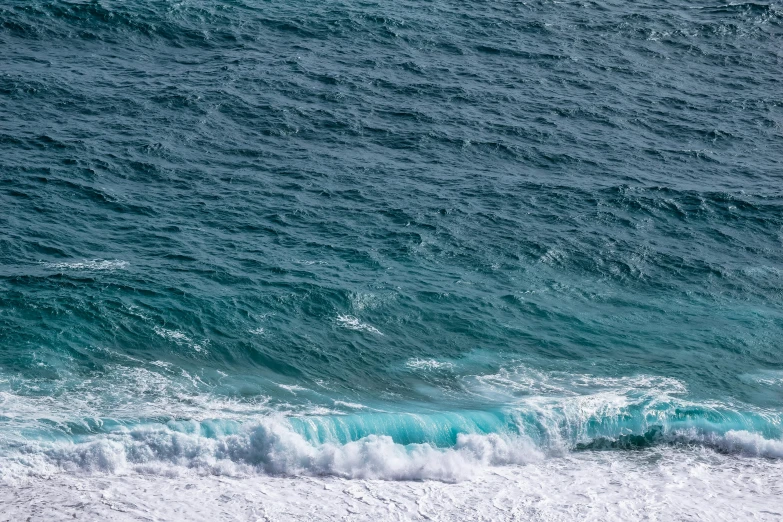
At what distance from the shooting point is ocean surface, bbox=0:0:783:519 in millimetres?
40250

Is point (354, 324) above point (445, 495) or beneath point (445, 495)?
above

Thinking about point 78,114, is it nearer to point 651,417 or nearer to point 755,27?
point 651,417

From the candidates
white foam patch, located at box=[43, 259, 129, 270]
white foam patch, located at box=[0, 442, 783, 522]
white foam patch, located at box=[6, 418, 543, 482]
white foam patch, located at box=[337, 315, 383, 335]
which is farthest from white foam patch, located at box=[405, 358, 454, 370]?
white foam patch, located at box=[43, 259, 129, 270]

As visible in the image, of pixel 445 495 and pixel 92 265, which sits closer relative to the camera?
pixel 445 495

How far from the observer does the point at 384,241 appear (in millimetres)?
52062

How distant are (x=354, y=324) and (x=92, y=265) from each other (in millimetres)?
12570

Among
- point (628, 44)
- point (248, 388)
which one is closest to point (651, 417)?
point (248, 388)

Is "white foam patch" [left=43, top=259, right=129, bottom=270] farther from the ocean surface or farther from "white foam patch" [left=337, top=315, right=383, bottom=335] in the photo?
"white foam patch" [left=337, top=315, right=383, bottom=335]

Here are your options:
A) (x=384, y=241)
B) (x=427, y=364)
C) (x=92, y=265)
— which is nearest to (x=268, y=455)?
(x=427, y=364)

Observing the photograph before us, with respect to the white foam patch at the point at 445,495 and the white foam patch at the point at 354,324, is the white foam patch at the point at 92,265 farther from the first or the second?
the white foam patch at the point at 445,495

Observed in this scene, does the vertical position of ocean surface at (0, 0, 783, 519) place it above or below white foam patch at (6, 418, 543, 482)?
above

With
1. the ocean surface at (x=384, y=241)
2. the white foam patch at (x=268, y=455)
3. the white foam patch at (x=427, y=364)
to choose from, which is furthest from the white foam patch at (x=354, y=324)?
the white foam patch at (x=268, y=455)

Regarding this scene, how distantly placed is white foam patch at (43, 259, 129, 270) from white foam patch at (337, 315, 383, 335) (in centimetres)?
1054

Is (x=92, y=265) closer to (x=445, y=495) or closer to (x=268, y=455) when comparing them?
(x=268, y=455)
